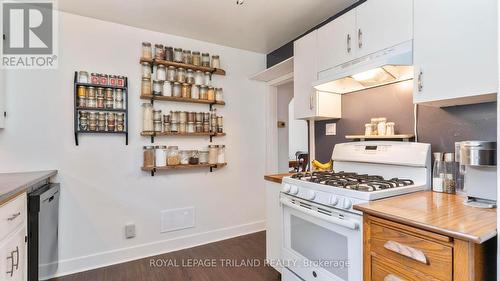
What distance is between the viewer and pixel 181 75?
2.65m

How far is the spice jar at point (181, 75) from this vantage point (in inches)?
104

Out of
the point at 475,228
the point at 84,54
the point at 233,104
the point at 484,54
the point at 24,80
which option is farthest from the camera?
the point at 233,104

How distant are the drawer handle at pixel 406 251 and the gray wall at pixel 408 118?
0.85m

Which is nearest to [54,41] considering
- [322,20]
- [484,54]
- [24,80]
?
[24,80]

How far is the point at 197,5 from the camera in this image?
6.88ft

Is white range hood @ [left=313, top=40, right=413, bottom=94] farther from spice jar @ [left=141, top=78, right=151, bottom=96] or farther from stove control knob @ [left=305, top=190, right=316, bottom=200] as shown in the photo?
spice jar @ [left=141, top=78, right=151, bottom=96]

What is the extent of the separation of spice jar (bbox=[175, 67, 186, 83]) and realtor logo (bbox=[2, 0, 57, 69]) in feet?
3.42

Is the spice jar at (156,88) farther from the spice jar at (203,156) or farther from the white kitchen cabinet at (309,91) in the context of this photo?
the white kitchen cabinet at (309,91)

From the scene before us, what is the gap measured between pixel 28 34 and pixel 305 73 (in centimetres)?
240

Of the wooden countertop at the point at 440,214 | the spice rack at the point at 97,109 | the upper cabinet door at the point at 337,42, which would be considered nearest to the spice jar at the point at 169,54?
the spice rack at the point at 97,109

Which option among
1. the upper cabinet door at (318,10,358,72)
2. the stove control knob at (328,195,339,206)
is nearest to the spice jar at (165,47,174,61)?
the upper cabinet door at (318,10,358,72)

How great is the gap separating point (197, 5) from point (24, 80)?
5.20 feet

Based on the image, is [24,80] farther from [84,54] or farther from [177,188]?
[177,188]

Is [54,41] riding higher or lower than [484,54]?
higher
